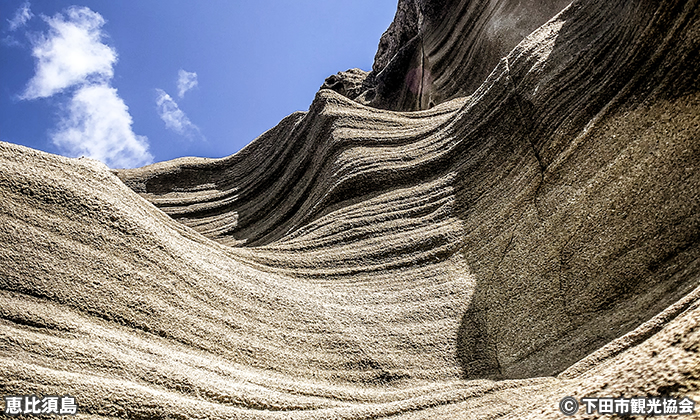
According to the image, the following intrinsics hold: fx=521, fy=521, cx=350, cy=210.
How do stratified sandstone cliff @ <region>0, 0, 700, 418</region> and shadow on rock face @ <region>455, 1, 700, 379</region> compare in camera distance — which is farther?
shadow on rock face @ <region>455, 1, 700, 379</region>

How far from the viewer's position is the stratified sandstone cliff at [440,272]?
128 inches

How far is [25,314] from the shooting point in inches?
135

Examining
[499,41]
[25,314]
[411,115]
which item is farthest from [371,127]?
[25,314]

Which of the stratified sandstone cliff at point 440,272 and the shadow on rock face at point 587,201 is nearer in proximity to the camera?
the stratified sandstone cliff at point 440,272

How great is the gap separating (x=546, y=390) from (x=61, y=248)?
11.7 ft

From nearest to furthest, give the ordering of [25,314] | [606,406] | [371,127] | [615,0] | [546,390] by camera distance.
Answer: [606,406], [546,390], [25,314], [615,0], [371,127]

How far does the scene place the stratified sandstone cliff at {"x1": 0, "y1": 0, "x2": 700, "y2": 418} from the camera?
10.7ft

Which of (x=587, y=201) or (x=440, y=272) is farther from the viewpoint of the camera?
(x=440, y=272)

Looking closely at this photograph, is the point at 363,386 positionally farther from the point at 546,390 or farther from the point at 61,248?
the point at 61,248

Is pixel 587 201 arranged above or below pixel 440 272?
above

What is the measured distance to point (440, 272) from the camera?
5.25m

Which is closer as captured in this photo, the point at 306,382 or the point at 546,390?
the point at 546,390

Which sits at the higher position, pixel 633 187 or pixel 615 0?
pixel 615 0

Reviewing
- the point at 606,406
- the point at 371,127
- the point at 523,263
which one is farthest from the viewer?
the point at 371,127
